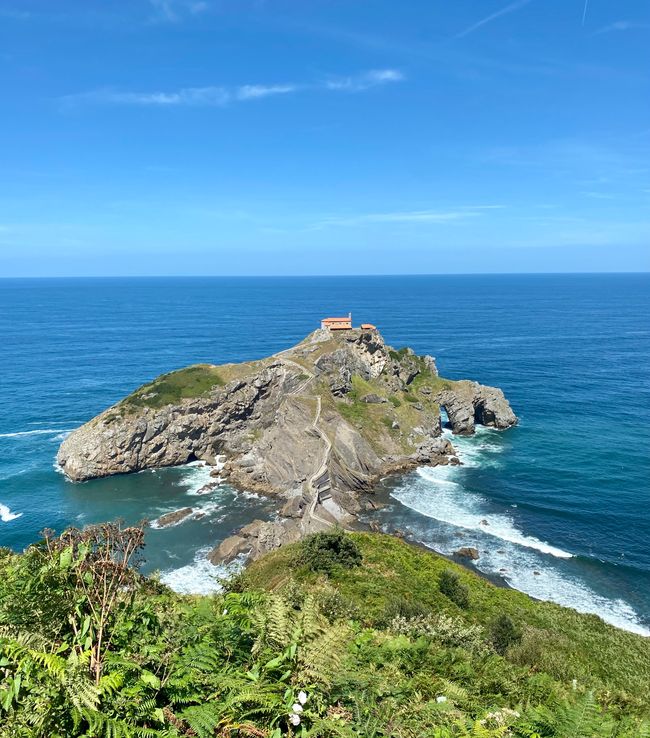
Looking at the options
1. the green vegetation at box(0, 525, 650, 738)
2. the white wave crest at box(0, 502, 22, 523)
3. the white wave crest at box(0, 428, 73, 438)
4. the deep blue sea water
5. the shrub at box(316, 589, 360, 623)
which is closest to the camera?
the green vegetation at box(0, 525, 650, 738)

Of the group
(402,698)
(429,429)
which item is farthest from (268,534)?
(402,698)

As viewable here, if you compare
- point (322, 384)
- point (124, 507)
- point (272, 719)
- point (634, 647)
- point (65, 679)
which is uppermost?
point (65, 679)

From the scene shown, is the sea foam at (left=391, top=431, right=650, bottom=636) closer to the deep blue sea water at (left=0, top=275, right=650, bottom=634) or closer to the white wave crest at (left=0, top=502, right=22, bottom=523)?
the deep blue sea water at (left=0, top=275, right=650, bottom=634)

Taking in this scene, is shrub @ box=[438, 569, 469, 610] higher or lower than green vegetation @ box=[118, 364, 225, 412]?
lower

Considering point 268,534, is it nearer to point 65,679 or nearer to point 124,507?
point 124,507

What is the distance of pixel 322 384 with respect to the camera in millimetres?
77812

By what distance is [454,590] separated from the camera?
30.6 metres

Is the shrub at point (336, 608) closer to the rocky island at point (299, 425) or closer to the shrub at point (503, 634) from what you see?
the shrub at point (503, 634)

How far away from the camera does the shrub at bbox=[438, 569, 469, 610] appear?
30203 millimetres

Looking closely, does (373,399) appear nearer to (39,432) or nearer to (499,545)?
(499,545)

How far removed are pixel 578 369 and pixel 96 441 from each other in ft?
331

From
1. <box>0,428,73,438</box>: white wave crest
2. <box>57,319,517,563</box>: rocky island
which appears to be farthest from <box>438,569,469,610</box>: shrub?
<box>0,428,73,438</box>: white wave crest

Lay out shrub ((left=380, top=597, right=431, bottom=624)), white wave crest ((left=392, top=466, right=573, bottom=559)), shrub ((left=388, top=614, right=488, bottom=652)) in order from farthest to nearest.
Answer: white wave crest ((left=392, top=466, right=573, bottom=559)), shrub ((left=380, top=597, right=431, bottom=624)), shrub ((left=388, top=614, right=488, bottom=652))

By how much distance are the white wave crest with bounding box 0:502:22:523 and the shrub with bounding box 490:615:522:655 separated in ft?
179
